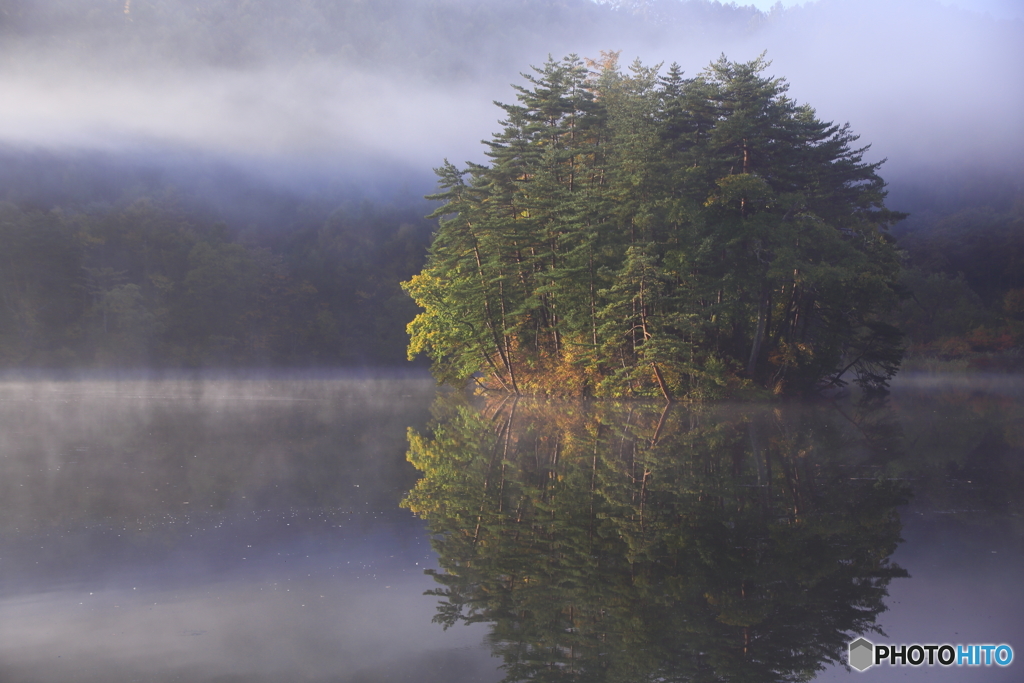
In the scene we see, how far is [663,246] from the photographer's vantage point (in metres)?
30.6

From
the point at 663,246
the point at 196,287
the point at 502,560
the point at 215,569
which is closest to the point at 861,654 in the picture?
the point at 502,560

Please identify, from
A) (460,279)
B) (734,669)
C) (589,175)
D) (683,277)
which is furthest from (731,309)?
(734,669)

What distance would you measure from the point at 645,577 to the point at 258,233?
102 m

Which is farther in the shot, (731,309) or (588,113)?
(588,113)

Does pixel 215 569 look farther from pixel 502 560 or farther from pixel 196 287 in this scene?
pixel 196 287

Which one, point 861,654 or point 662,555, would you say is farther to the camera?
point 662,555

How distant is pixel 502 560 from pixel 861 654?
3136 millimetres

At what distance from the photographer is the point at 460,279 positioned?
34906 millimetres

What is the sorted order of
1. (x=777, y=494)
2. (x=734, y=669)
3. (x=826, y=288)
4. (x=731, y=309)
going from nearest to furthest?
(x=734, y=669) → (x=777, y=494) → (x=731, y=309) → (x=826, y=288)

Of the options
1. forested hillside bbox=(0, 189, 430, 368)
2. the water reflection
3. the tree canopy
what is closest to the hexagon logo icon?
the water reflection

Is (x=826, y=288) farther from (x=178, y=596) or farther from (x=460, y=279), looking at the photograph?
(x=178, y=596)

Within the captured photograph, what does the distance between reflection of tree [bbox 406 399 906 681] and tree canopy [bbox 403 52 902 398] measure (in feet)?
49.6

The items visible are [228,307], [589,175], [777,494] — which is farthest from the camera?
[228,307]

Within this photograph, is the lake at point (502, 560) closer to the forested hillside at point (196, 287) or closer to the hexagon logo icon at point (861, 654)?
the hexagon logo icon at point (861, 654)
